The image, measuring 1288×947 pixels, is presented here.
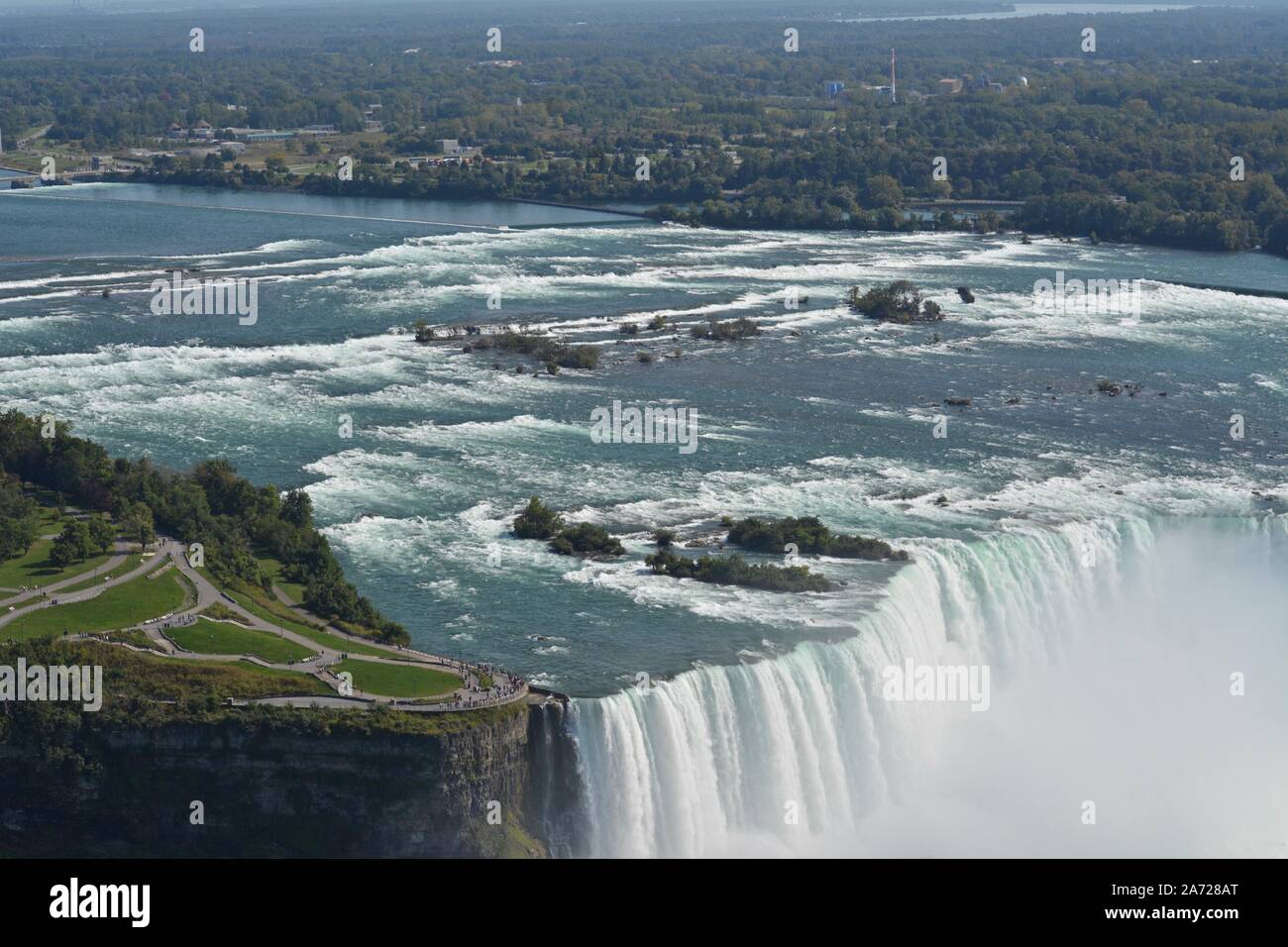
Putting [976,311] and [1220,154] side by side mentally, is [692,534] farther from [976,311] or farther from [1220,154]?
[1220,154]

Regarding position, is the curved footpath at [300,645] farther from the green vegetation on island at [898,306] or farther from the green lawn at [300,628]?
the green vegetation on island at [898,306]

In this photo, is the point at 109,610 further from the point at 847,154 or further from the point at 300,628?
the point at 847,154

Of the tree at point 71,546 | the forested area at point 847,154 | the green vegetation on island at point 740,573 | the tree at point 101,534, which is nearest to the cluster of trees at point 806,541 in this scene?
the green vegetation on island at point 740,573

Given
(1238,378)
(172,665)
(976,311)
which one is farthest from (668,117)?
(172,665)

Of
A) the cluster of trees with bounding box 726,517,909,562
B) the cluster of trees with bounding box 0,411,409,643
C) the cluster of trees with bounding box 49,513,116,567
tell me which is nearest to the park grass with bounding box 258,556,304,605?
the cluster of trees with bounding box 0,411,409,643

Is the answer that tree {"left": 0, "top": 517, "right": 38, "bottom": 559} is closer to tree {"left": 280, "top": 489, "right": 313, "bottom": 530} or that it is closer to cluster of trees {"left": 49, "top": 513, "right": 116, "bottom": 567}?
cluster of trees {"left": 49, "top": 513, "right": 116, "bottom": 567}
